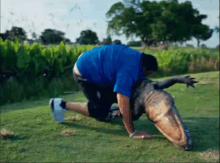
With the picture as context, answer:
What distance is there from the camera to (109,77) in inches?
154

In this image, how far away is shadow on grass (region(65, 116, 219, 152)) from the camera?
3.74 m

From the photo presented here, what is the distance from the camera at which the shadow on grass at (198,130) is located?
3740mm

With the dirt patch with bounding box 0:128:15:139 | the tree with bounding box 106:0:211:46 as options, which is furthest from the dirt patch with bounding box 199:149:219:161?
the tree with bounding box 106:0:211:46

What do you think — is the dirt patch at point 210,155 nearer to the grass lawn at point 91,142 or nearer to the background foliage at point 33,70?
the grass lawn at point 91,142

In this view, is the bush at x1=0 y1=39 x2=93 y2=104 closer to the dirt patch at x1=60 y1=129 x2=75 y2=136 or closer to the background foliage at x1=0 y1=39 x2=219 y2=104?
the background foliage at x1=0 y1=39 x2=219 y2=104

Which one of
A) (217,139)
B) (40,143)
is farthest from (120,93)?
(217,139)

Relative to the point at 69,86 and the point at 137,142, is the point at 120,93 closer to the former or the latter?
the point at 137,142

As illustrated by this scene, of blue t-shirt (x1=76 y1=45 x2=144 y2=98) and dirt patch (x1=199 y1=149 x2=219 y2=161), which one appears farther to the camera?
blue t-shirt (x1=76 y1=45 x2=144 y2=98)

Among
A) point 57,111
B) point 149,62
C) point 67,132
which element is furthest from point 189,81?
point 57,111

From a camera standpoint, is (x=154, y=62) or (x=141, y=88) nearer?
(x=154, y=62)

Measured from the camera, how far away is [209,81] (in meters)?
9.01

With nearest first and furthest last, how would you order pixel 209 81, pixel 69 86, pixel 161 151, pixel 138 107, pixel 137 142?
1. pixel 161 151
2. pixel 137 142
3. pixel 138 107
4. pixel 209 81
5. pixel 69 86

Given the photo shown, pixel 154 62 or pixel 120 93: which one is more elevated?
pixel 154 62

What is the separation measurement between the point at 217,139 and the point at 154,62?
1.56 m
